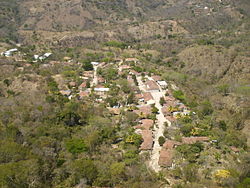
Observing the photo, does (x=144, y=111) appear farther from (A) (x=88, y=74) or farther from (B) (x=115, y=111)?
(A) (x=88, y=74)

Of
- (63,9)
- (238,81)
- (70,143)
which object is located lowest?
(238,81)

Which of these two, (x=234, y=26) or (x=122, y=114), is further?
(x=234, y=26)

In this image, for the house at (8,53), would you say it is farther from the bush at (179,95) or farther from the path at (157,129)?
the bush at (179,95)

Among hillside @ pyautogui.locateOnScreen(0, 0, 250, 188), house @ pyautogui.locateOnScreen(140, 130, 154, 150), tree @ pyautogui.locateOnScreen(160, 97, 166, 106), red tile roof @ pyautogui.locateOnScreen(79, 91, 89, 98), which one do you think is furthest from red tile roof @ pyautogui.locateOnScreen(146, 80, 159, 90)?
house @ pyautogui.locateOnScreen(140, 130, 154, 150)

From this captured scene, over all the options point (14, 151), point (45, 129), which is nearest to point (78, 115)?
point (45, 129)

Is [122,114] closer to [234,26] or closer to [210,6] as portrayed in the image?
[234,26]
